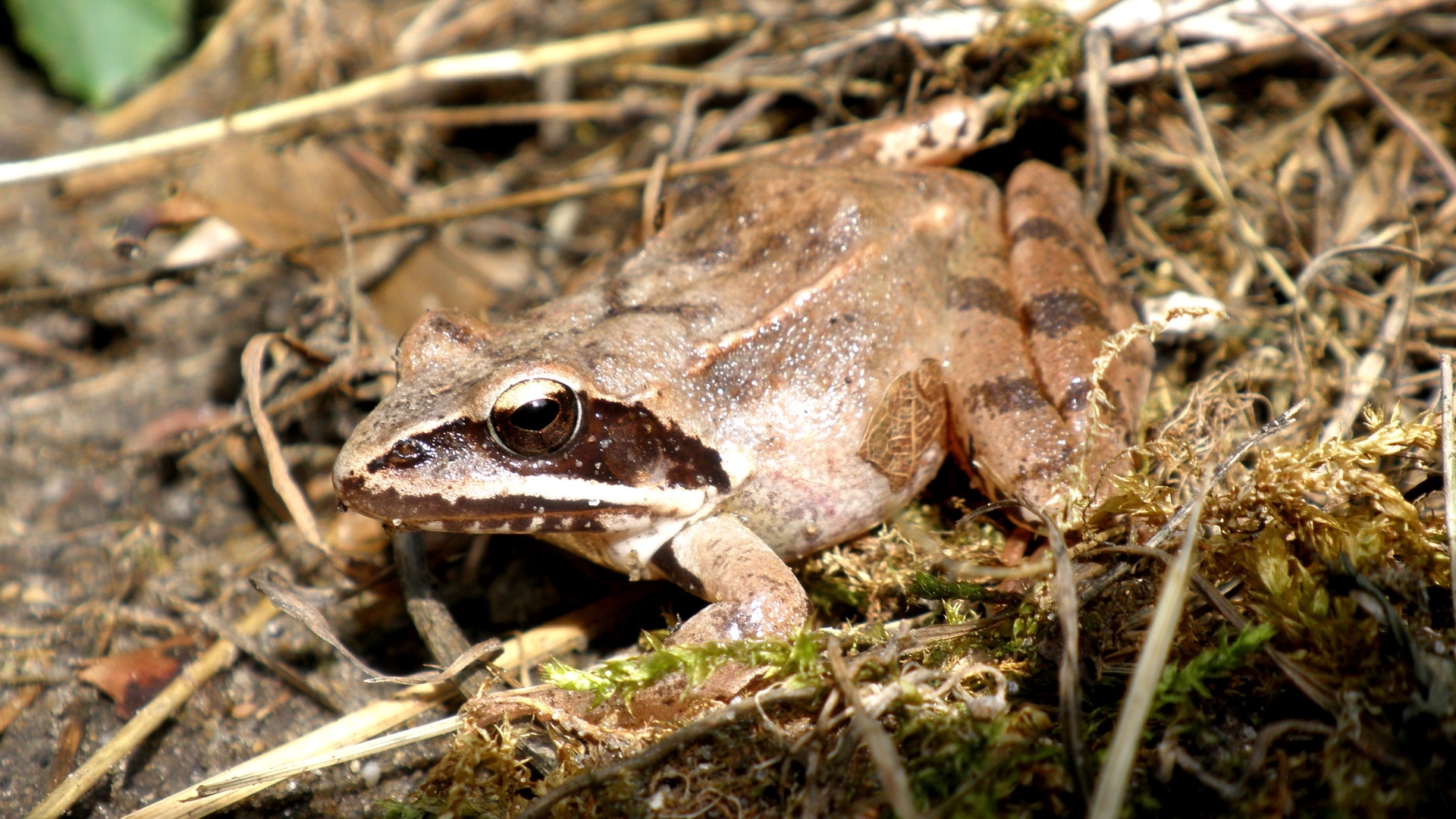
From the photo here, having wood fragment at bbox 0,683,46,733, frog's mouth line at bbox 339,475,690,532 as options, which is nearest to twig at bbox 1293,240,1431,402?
frog's mouth line at bbox 339,475,690,532

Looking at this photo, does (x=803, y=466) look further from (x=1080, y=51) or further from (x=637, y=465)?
(x=1080, y=51)

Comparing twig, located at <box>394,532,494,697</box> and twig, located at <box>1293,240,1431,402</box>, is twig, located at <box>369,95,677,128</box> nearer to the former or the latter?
twig, located at <box>394,532,494,697</box>

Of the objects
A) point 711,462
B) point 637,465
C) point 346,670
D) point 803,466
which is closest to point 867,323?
point 803,466

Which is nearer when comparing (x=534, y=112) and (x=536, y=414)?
(x=536, y=414)

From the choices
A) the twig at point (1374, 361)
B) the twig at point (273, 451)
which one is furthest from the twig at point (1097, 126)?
the twig at point (273, 451)

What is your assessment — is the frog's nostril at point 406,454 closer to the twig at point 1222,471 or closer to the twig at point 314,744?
the twig at point 314,744

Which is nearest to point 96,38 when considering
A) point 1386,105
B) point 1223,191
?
point 1223,191

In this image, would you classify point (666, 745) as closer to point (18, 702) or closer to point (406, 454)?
point (406, 454)
